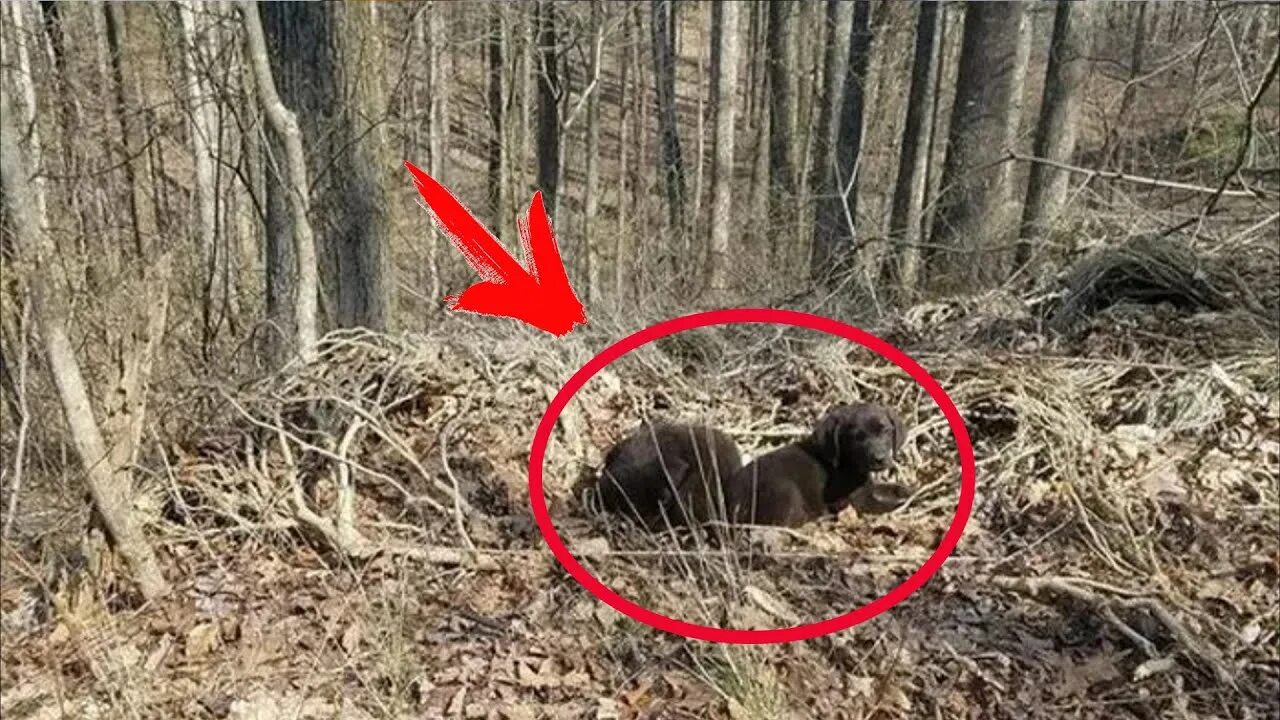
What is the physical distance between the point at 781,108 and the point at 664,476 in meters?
10.2

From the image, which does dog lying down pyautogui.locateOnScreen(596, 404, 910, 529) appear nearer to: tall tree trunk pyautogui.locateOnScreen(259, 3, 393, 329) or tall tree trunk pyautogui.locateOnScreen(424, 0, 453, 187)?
tall tree trunk pyautogui.locateOnScreen(259, 3, 393, 329)

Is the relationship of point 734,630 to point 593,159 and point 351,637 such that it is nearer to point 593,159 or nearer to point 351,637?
point 351,637

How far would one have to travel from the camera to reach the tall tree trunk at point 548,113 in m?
13.8

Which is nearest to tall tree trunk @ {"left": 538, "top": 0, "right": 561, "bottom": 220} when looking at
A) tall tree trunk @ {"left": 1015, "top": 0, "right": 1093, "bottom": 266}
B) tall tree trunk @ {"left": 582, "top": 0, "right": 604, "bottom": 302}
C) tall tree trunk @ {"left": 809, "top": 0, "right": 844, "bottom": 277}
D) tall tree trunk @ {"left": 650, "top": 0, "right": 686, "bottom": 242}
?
tall tree trunk @ {"left": 582, "top": 0, "right": 604, "bottom": 302}

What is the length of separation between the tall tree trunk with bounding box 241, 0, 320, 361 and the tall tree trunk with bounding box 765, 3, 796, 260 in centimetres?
856

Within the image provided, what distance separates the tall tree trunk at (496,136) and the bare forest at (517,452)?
6480 mm

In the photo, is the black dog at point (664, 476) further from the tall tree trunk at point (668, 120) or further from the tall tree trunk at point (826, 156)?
the tall tree trunk at point (668, 120)

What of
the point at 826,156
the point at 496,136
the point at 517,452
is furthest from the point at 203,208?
the point at 826,156

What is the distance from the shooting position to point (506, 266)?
4.66m

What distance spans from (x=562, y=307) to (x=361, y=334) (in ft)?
4.07

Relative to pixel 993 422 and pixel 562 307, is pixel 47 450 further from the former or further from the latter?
pixel 993 422

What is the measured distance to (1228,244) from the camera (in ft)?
22.2

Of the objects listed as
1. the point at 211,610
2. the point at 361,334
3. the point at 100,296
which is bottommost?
the point at 211,610

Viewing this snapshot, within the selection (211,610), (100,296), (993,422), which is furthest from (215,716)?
(993,422)
